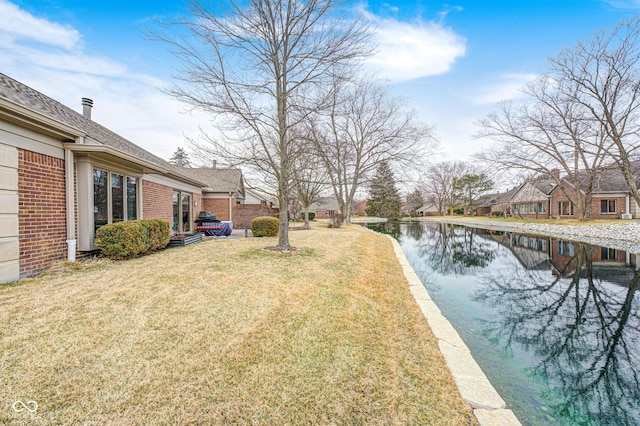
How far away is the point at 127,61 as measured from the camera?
875 centimetres

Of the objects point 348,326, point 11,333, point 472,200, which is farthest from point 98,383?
point 472,200

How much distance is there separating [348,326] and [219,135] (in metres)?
6.88

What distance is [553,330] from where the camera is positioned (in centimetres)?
440

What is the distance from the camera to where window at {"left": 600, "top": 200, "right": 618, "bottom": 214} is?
1014 inches

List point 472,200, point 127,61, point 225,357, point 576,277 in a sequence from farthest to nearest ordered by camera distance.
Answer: point 472,200
point 127,61
point 576,277
point 225,357

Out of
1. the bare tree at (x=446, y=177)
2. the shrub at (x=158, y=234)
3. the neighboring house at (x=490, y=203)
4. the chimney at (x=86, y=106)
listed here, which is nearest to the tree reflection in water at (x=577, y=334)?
the shrub at (x=158, y=234)

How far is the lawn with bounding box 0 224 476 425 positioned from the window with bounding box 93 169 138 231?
266 centimetres

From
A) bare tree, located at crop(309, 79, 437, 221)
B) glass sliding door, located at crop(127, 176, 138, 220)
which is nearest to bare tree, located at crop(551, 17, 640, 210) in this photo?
bare tree, located at crop(309, 79, 437, 221)

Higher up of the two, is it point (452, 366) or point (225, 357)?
point (225, 357)

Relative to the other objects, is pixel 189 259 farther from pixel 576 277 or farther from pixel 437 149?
pixel 437 149

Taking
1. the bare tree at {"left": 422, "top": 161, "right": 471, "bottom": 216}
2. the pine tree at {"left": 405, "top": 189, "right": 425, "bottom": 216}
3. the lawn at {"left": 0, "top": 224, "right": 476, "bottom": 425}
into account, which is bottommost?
the lawn at {"left": 0, "top": 224, "right": 476, "bottom": 425}

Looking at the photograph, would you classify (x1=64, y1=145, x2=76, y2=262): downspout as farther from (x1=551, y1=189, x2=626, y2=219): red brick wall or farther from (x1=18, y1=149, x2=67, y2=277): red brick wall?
(x1=551, y1=189, x2=626, y2=219): red brick wall

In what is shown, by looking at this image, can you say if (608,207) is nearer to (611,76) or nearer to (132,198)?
(611,76)

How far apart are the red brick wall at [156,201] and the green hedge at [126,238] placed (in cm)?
218
